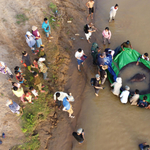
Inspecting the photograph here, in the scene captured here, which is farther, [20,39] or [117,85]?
[20,39]

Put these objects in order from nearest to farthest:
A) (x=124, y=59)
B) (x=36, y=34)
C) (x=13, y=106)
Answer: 1. (x=13, y=106)
2. (x=36, y=34)
3. (x=124, y=59)

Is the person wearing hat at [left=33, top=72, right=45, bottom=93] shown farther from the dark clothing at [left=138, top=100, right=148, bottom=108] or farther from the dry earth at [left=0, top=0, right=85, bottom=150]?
the dark clothing at [left=138, top=100, right=148, bottom=108]

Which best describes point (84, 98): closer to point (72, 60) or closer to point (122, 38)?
point (72, 60)

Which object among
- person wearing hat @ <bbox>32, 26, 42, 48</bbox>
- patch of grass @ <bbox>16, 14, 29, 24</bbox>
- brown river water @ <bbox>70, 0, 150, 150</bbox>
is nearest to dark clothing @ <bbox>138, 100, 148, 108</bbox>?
brown river water @ <bbox>70, 0, 150, 150</bbox>

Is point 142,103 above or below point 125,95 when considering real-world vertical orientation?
below

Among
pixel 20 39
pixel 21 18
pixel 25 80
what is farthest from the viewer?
pixel 21 18

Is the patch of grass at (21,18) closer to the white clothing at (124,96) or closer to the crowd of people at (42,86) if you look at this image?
the crowd of people at (42,86)

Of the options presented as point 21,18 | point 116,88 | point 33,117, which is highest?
point 21,18

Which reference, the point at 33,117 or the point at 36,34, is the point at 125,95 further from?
the point at 36,34

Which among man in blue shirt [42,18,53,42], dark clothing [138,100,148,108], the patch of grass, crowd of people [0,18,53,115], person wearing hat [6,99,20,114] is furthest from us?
the patch of grass

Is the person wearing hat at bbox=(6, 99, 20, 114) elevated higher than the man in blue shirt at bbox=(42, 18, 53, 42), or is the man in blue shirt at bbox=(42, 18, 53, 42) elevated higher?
the man in blue shirt at bbox=(42, 18, 53, 42)

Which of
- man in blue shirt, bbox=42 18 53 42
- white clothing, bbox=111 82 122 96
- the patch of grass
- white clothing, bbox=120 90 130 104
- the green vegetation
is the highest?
the patch of grass

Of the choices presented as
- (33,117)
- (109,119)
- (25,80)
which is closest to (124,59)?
(109,119)
